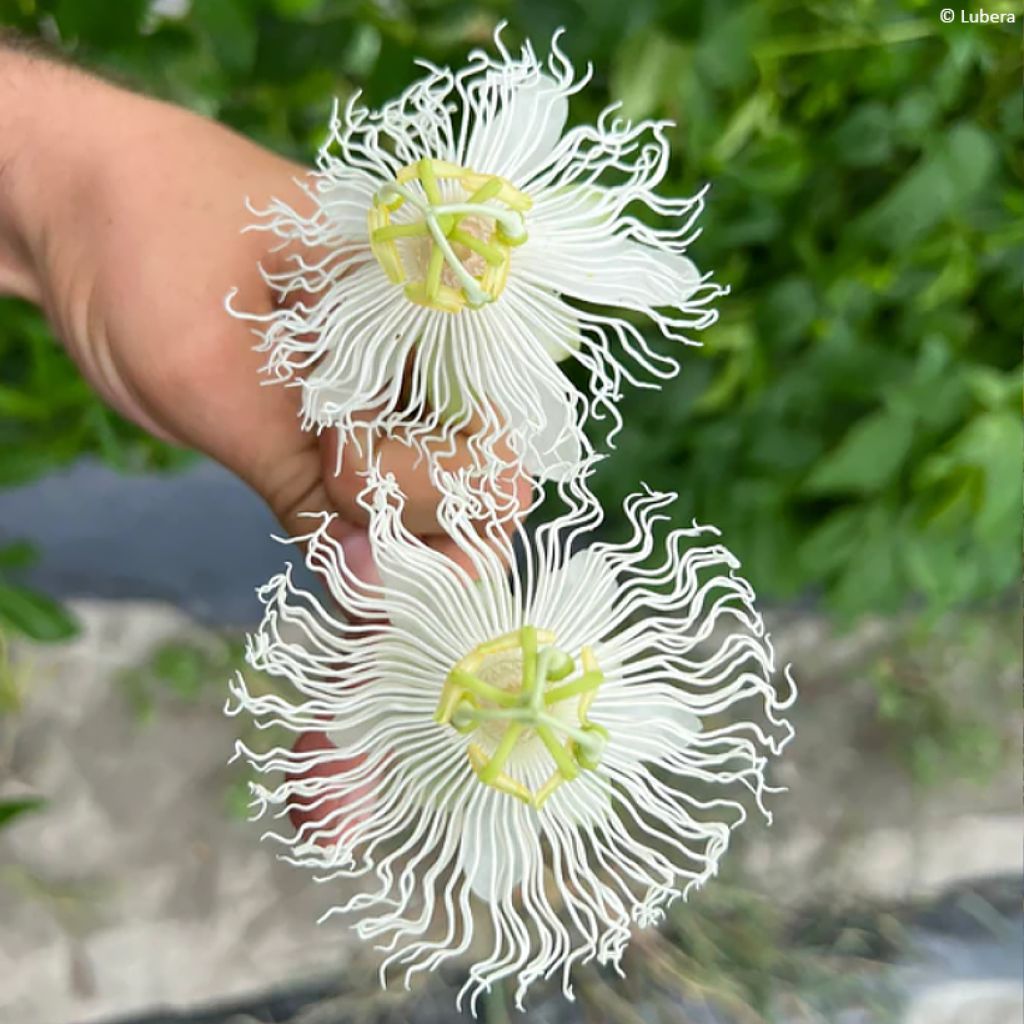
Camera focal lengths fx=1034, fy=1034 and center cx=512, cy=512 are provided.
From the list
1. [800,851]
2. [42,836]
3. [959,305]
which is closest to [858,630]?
[800,851]

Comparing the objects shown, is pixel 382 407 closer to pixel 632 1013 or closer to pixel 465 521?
pixel 465 521

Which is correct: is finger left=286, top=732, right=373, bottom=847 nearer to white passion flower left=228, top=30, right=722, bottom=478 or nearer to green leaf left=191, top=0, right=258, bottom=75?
white passion flower left=228, top=30, right=722, bottom=478

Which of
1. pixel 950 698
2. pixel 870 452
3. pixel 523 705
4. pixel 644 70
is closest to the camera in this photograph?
pixel 523 705

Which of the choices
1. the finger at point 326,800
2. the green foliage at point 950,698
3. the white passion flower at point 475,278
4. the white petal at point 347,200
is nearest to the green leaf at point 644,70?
the white passion flower at point 475,278

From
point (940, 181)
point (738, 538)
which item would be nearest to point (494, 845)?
point (738, 538)

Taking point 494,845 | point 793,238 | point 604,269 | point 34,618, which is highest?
point 793,238

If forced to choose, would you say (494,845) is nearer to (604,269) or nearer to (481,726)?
(481,726)

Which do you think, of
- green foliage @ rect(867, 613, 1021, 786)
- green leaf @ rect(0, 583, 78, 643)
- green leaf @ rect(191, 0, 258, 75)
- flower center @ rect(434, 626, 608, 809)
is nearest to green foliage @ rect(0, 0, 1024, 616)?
green leaf @ rect(191, 0, 258, 75)
